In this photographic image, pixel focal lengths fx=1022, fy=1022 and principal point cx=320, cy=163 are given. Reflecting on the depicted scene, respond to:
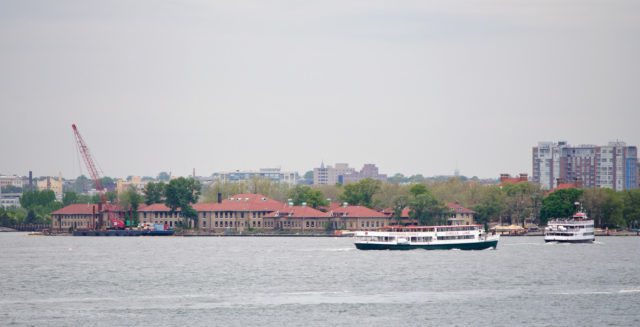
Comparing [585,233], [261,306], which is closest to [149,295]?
[261,306]

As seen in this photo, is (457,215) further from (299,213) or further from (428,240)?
(428,240)

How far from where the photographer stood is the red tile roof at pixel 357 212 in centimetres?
18225

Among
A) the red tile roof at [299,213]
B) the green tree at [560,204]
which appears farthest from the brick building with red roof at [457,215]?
the red tile roof at [299,213]

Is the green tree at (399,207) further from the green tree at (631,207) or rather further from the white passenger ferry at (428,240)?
the white passenger ferry at (428,240)

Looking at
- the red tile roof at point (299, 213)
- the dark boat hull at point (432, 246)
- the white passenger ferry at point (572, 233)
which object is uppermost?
the red tile roof at point (299, 213)

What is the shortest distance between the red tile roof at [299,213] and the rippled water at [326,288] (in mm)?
60866

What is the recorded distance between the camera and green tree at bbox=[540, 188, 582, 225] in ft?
566

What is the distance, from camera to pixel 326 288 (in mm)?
80250

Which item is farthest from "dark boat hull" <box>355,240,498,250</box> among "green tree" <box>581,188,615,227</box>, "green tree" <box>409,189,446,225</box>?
"green tree" <box>581,188,615,227</box>

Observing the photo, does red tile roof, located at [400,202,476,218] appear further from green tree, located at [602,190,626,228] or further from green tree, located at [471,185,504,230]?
green tree, located at [602,190,626,228]

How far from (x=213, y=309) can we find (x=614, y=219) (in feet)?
406

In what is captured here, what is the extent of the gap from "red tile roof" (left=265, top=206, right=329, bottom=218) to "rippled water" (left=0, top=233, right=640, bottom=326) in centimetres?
6087

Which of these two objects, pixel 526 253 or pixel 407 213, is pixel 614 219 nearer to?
pixel 407 213

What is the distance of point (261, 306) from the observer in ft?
229
